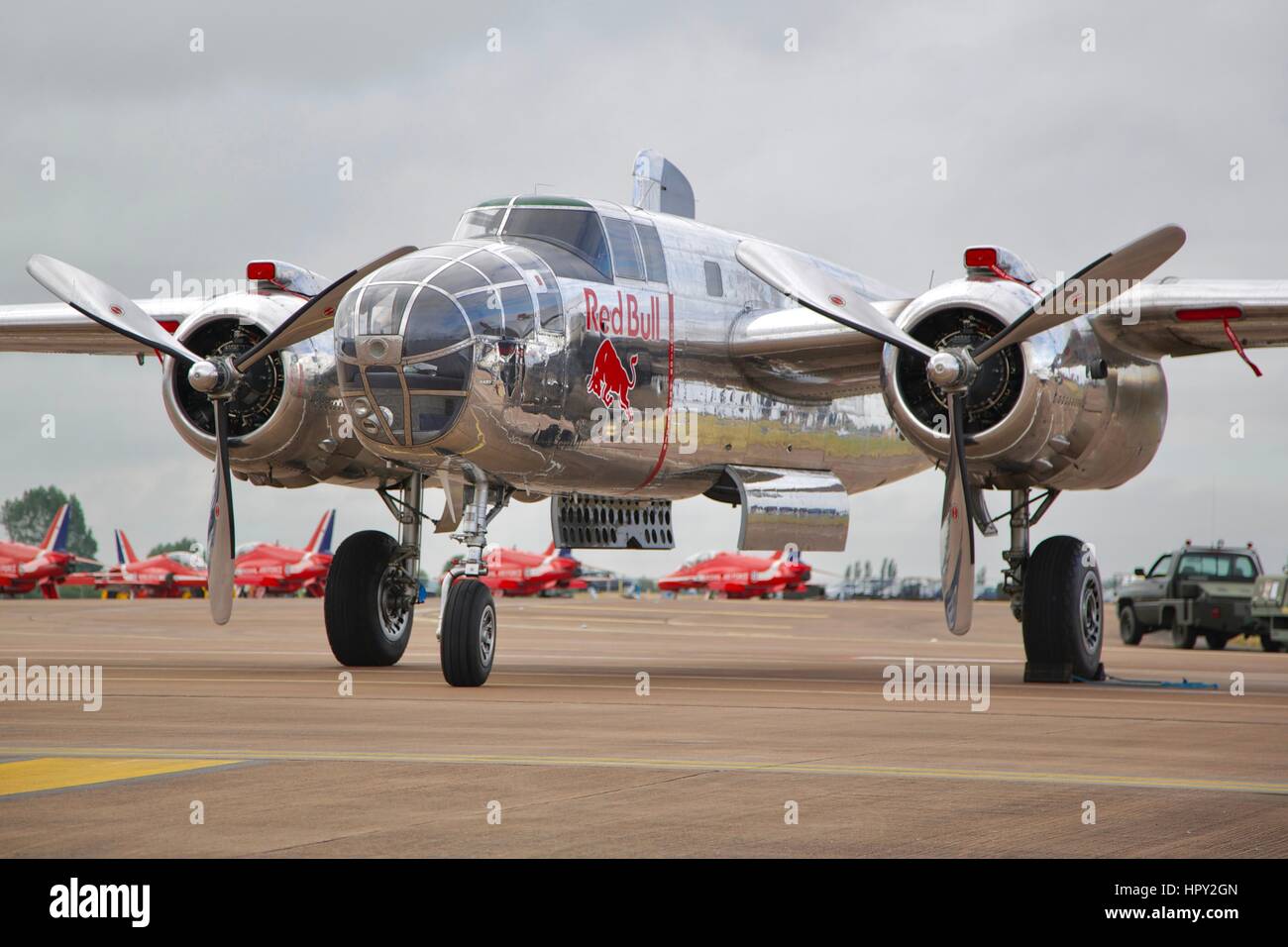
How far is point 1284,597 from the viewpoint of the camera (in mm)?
32125

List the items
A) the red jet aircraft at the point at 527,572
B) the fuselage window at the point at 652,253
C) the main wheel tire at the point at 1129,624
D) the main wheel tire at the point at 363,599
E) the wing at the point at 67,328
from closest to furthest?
the fuselage window at the point at 652,253 < the main wheel tire at the point at 363,599 < the wing at the point at 67,328 < the main wheel tire at the point at 1129,624 < the red jet aircraft at the point at 527,572

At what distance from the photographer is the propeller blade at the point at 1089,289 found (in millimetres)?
14695

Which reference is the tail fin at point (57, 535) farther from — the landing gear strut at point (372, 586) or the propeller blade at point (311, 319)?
the propeller blade at point (311, 319)

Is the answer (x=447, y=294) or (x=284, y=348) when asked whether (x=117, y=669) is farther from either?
(x=447, y=294)

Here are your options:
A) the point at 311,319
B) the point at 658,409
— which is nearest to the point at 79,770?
the point at 311,319

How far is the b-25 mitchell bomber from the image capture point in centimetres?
1421

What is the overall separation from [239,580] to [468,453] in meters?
72.2

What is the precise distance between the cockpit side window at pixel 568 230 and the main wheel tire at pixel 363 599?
462cm

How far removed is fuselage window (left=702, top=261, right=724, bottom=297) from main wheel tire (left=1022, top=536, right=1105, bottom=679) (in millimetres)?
4758

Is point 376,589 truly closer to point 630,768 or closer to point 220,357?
point 220,357

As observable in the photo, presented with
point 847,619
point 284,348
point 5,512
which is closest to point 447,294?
point 284,348

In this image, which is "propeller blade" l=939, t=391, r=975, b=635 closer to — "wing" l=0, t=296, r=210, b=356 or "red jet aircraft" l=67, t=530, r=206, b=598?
"wing" l=0, t=296, r=210, b=356

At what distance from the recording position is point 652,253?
16.7 m

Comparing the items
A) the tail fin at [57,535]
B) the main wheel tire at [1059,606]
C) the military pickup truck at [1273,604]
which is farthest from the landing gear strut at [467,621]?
the tail fin at [57,535]
